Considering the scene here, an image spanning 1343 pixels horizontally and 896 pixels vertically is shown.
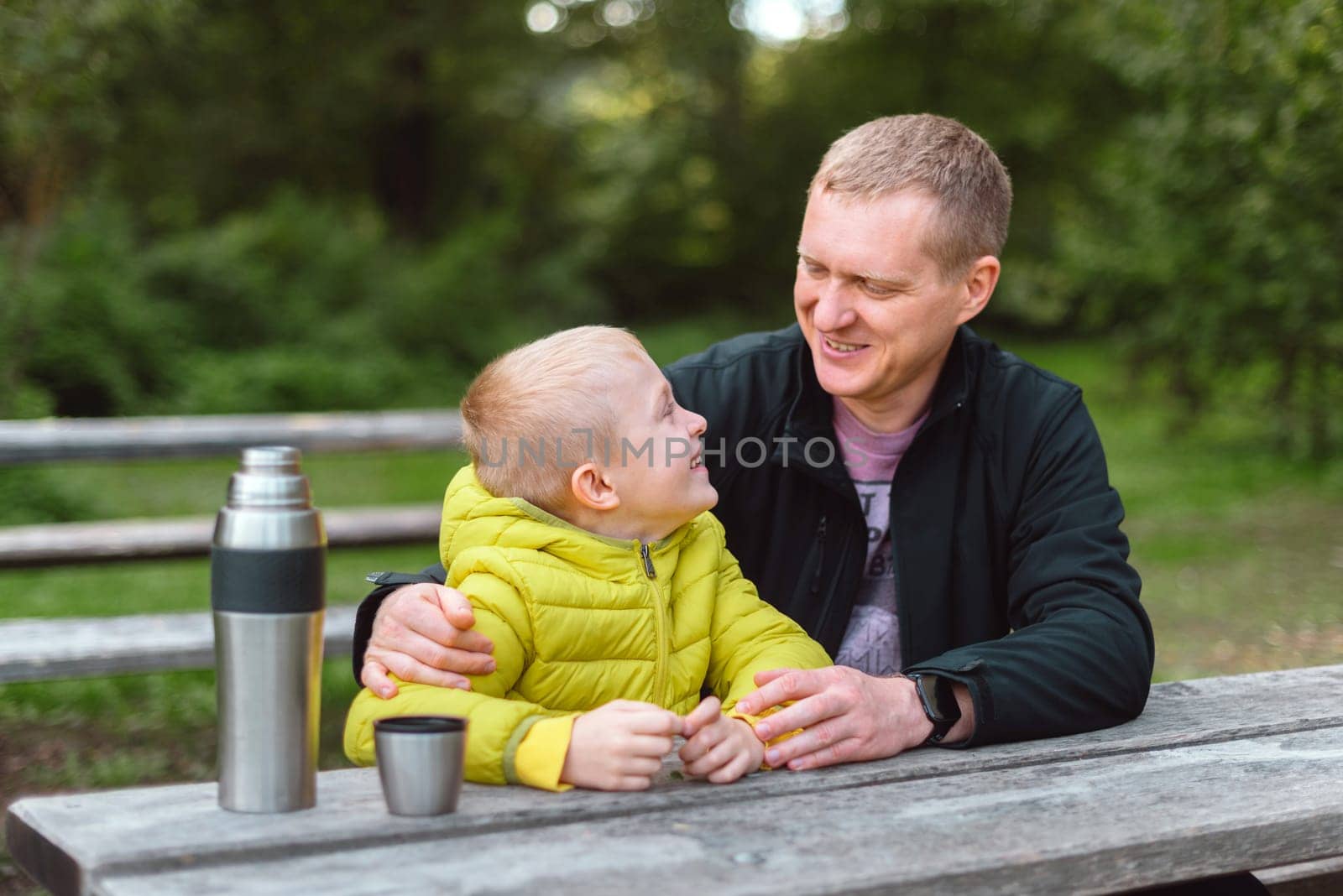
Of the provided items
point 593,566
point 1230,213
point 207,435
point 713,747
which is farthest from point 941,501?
point 1230,213

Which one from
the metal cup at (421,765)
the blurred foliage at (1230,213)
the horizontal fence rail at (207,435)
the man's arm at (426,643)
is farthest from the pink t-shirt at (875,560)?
the blurred foliage at (1230,213)

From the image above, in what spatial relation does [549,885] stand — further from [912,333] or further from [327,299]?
[327,299]

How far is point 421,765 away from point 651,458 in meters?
0.67

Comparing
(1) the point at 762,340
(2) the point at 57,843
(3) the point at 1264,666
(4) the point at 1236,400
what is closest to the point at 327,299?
(4) the point at 1236,400

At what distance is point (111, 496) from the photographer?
9.49 meters

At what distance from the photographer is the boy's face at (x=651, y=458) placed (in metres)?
2.04

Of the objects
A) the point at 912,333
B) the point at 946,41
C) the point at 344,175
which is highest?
the point at 946,41

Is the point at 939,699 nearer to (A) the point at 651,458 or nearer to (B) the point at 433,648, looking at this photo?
(A) the point at 651,458

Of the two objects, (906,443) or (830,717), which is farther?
(906,443)

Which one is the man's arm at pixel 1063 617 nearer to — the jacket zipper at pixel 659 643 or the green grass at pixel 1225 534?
the jacket zipper at pixel 659 643

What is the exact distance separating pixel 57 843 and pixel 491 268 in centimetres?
1481

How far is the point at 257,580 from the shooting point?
1.45 metres

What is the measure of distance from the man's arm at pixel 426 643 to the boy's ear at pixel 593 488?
25 centimetres

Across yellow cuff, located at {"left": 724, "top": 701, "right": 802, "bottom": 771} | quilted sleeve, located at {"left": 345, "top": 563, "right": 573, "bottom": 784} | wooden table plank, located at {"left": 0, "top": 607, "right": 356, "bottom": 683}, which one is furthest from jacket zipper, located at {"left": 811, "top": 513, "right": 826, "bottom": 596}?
wooden table plank, located at {"left": 0, "top": 607, "right": 356, "bottom": 683}
